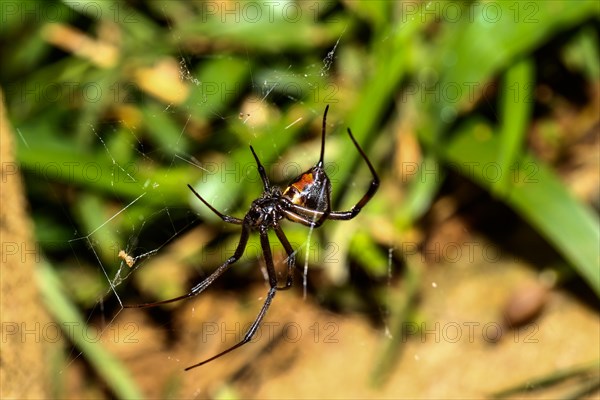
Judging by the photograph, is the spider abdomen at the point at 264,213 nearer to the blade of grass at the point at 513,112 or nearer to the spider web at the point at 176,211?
the spider web at the point at 176,211

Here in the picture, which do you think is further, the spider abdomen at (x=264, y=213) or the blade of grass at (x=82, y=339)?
the blade of grass at (x=82, y=339)

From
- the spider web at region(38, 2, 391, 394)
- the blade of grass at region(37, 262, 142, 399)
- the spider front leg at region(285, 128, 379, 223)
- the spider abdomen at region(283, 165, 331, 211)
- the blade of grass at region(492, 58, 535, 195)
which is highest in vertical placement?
the blade of grass at region(492, 58, 535, 195)

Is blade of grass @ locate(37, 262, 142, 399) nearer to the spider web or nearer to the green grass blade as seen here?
the spider web

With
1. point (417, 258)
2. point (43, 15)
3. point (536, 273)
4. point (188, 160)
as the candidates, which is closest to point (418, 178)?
point (417, 258)

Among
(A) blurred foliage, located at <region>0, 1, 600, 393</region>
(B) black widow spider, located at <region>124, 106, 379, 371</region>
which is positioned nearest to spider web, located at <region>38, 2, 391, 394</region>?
(A) blurred foliage, located at <region>0, 1, 600, 393</region>

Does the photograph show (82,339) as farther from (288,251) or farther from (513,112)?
(513,112)

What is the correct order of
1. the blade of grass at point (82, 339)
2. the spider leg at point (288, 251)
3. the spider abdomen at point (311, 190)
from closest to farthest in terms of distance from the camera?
the spider abdomen at point (311, 190), the spider leg at point (288, 251), the blade of grass at point (82, 339)

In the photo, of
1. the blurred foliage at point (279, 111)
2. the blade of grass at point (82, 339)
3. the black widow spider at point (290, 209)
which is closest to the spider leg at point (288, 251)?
the black widow spider at point (290, 209)

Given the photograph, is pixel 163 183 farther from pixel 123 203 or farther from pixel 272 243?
pixel 272 243
